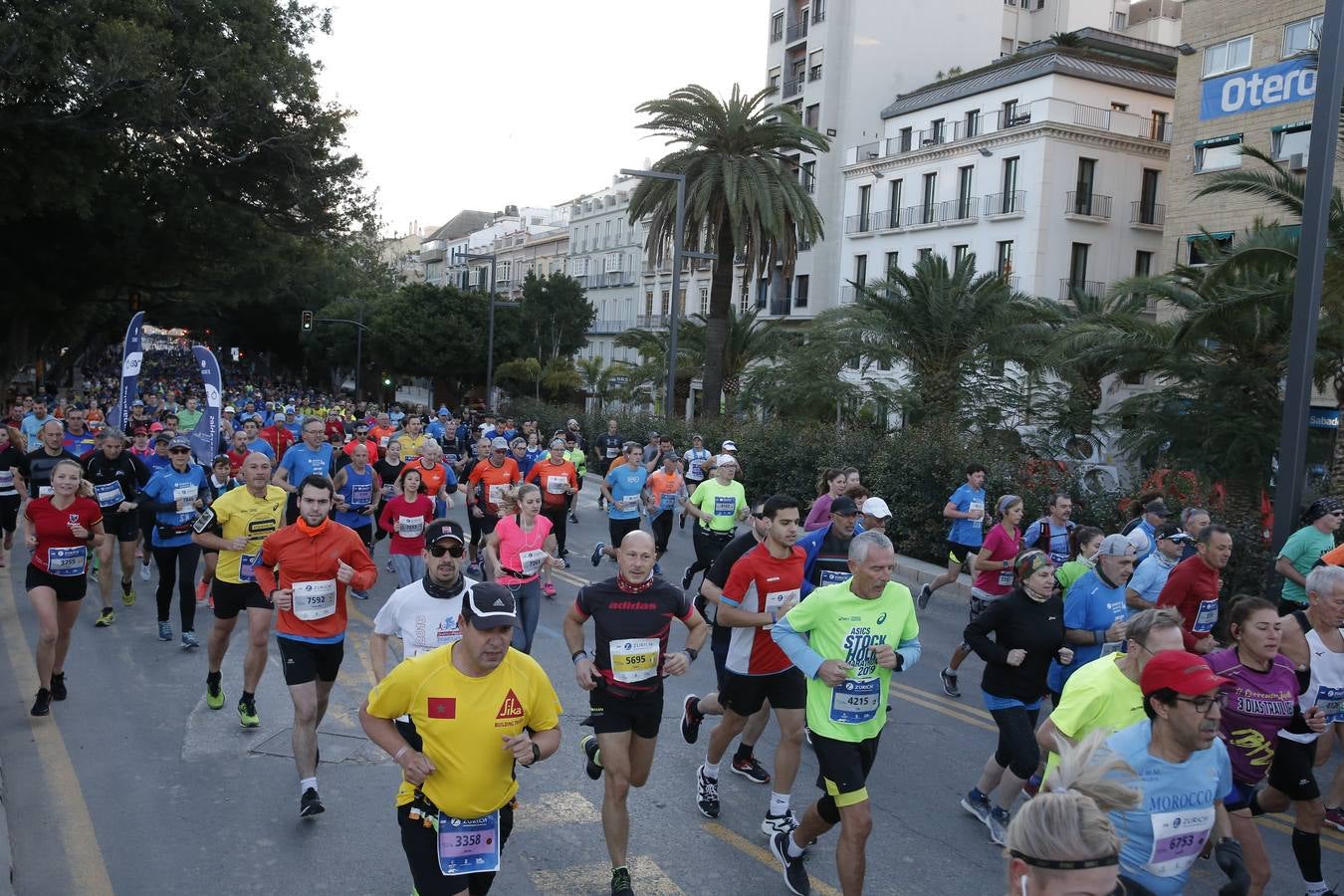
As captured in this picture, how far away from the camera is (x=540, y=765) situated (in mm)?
7215

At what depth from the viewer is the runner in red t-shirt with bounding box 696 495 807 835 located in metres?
6.28

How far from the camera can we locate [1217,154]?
32406 millimetres

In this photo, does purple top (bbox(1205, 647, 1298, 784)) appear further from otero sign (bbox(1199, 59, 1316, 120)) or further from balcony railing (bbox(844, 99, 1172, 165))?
balcony railing (bbox(844, 99, 1172, 165))

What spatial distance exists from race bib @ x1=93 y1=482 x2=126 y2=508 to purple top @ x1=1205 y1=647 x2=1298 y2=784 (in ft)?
33.1

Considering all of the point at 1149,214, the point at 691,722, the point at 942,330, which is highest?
the point at 1149,214

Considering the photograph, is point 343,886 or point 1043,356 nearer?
point 343,886

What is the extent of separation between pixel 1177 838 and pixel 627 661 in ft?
8.60

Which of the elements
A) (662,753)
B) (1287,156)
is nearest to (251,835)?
(662,753)

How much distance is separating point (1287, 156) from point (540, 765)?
30049 mm

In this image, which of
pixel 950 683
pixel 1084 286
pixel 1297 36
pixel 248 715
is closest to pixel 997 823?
pixel 950 683

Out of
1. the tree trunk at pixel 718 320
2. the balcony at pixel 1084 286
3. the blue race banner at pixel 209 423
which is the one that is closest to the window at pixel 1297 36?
the balcony at pixel 1084 286

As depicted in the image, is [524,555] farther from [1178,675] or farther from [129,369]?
[129,369]

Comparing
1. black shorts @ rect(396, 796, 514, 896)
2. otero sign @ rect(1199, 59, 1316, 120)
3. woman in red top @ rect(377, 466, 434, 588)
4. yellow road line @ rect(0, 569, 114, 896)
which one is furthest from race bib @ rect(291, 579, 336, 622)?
otero sign @ rect(1199, 59, 1316, 120)

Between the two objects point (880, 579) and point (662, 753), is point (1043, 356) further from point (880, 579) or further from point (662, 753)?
point (880, 579)
